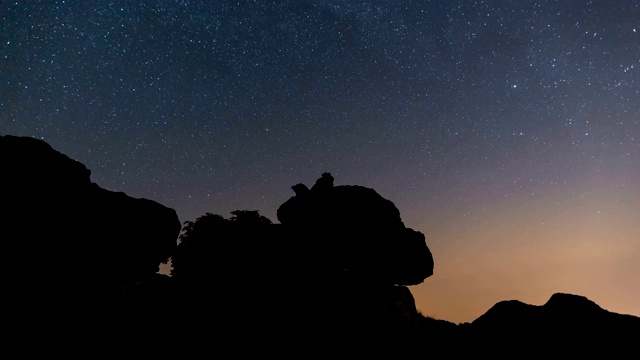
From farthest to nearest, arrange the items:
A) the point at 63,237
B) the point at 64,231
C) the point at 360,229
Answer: the point at 360,229 < the point at 64,231 < the point at 63,237

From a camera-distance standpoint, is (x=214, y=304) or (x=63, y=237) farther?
(x=63, y=237)

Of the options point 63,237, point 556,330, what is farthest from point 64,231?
point 556,330

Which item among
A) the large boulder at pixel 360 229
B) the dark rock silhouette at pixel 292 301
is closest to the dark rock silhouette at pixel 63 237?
the dark rock silhouette at pixel 292 301

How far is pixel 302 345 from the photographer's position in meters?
12.3

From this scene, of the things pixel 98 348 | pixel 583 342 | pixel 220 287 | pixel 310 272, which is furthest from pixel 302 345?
pixel 583 342

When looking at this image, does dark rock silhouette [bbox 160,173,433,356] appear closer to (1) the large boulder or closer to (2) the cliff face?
(2) the cliff face

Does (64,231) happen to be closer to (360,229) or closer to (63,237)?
(63,237)

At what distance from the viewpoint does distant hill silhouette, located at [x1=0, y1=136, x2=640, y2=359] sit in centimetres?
1230

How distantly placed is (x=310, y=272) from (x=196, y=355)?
4.69 meters

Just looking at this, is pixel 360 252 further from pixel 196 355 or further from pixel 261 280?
pixel 196 355

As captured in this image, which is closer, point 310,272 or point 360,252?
point 310,272

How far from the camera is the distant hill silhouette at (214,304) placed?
A: 1230 centimetres

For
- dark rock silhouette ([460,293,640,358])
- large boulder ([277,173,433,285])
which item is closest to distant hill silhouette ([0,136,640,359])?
dark rock silhouette ([460,293,640,358])

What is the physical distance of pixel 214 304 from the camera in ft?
43.2
